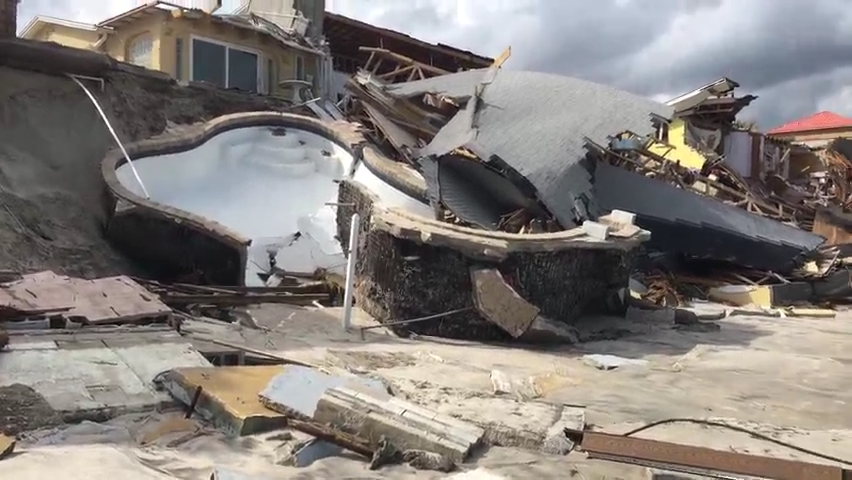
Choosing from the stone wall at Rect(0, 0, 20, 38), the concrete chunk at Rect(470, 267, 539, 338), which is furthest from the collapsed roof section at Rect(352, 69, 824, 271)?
the stone wall at Rect(0, 0, 20, 38)

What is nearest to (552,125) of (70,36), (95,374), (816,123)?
(95,374)

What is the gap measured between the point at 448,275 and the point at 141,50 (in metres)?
9.74

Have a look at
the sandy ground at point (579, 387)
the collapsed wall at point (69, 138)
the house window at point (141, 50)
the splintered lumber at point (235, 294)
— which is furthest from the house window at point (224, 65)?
the sandy ground at point (579, 387)

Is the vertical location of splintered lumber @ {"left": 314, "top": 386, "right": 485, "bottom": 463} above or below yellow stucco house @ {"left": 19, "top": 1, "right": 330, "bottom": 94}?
below

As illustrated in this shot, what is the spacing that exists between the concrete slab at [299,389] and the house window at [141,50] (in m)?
11.2

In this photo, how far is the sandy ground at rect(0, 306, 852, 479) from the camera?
3.41m

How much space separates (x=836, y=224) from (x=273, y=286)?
39.2 ft

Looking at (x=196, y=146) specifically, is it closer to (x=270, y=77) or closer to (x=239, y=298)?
(x=239, y=298)

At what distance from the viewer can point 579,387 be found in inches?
208

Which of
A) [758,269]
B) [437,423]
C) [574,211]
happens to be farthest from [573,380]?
[758,269]

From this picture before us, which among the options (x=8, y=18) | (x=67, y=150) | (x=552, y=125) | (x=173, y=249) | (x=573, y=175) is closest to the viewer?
(x=173, y=249)

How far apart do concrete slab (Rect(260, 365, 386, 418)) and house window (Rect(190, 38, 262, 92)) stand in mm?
10705

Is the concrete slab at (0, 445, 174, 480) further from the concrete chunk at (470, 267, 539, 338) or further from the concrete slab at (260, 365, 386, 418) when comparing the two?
the concrete chunk at (470, 267, 539, 338)

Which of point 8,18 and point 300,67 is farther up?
point 300,67
